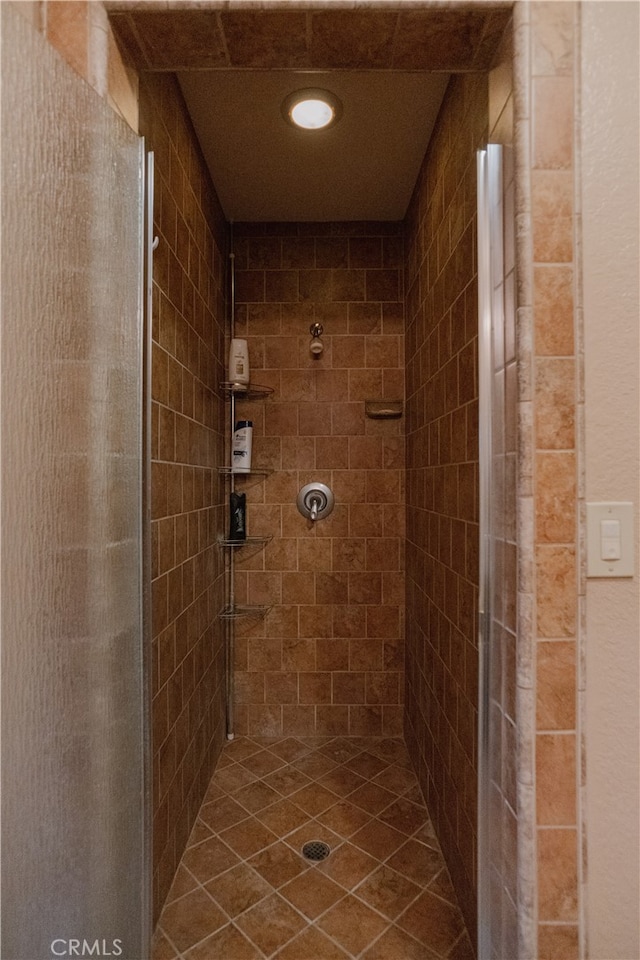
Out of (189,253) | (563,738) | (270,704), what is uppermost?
(189,253)

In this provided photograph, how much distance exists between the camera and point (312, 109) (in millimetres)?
1575

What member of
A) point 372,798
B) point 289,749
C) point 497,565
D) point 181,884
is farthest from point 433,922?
point 497,565

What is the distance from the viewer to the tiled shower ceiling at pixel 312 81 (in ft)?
2.85

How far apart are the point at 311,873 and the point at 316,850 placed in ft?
0.30

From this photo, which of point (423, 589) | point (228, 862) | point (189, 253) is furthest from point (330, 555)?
point (189, 253)

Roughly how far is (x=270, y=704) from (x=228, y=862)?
79 cm

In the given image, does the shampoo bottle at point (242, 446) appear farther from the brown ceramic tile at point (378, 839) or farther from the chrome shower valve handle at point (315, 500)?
the brown ceramic tile at point (378, 839)

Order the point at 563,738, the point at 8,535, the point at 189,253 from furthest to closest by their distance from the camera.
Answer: the point at 189,253 → the point at 563,738 → the point at 8,535

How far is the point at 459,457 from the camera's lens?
1.40 metres

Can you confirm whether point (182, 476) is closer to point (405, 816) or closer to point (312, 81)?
point (312, 81)

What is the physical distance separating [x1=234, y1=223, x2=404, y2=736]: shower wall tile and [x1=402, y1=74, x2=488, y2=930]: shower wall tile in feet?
0.72

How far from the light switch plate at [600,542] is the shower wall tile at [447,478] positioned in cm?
40

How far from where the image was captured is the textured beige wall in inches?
32.8

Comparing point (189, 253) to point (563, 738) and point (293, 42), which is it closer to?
point (293, 42)
